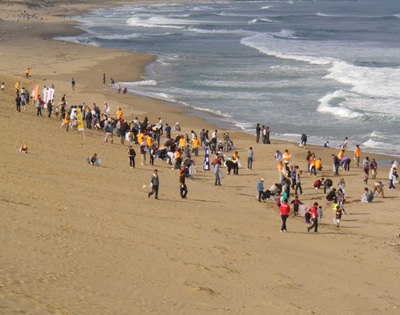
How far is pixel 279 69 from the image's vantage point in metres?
59.5

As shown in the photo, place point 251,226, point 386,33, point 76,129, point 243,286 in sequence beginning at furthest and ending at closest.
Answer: point 386,33 → point 76,129 → point 251,226 → point 243,286

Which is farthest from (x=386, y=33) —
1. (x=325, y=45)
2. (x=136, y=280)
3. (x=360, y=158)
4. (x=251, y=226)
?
(x=136, y=280)

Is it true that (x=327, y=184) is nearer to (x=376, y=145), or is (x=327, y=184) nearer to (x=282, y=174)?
(x=282, y=174)

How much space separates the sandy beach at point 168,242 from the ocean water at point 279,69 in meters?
9.65

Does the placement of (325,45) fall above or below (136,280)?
above

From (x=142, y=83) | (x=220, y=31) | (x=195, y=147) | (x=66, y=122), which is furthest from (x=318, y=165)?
(x=220, y=31)

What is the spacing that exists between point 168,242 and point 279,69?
145 feet

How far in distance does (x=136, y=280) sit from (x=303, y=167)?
16.9m

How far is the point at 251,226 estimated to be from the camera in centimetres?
1988

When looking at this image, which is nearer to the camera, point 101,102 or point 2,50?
point 101,102

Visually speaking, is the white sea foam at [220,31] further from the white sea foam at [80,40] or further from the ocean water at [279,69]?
the white sea foam at [80,40]

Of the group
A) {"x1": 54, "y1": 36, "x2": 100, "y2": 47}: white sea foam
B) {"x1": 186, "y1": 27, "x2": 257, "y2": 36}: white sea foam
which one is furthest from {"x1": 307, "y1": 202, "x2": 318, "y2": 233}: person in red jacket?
{"x1": 186, "y1": 27, "x2": 257, "y2": 36}: white sea foam

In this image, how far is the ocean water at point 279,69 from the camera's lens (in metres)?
40.1

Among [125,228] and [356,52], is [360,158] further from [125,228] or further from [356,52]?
[356,52]
